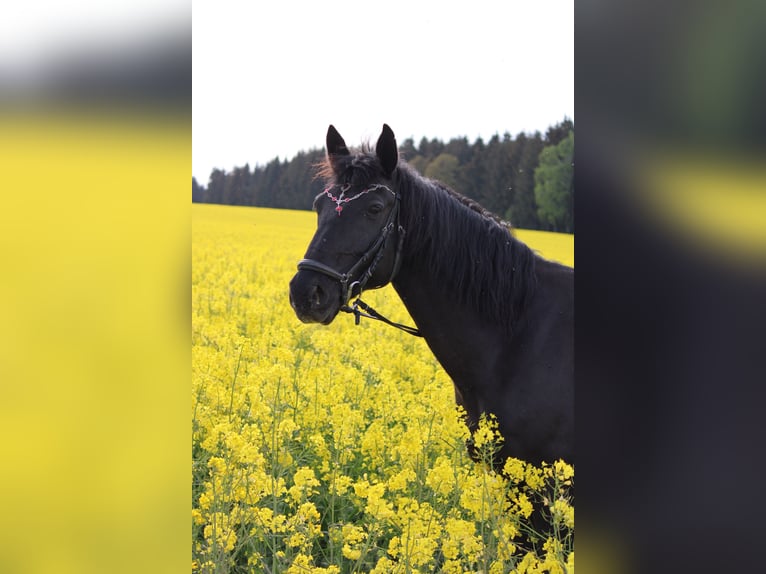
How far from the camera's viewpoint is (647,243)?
63cm

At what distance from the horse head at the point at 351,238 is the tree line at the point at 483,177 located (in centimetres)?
1089

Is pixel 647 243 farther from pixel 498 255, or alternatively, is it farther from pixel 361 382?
pixel 361 382

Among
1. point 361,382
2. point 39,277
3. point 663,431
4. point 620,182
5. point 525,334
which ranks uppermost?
point 620,182

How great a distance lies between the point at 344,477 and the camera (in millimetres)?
2443

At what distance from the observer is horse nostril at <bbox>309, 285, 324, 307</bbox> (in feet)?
9.72

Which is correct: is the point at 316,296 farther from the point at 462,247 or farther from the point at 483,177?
the point at 483,177

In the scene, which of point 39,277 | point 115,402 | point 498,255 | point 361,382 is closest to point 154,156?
point 39,277

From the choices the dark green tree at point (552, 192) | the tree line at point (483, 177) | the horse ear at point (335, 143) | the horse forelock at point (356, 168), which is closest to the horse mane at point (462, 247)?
the horse forelock at point (356, 168)

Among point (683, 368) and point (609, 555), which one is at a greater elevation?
point (683, 368)

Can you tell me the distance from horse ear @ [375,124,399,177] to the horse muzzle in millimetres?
611

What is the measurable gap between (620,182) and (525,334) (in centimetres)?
247

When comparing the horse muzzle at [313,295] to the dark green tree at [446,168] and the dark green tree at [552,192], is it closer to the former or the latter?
the dark green tree at [552,192]

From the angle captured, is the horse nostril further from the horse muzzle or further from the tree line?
the tree line

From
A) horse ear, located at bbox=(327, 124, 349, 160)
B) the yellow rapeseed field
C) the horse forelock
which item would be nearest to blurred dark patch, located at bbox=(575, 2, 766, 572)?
the yellow rapeseed field
